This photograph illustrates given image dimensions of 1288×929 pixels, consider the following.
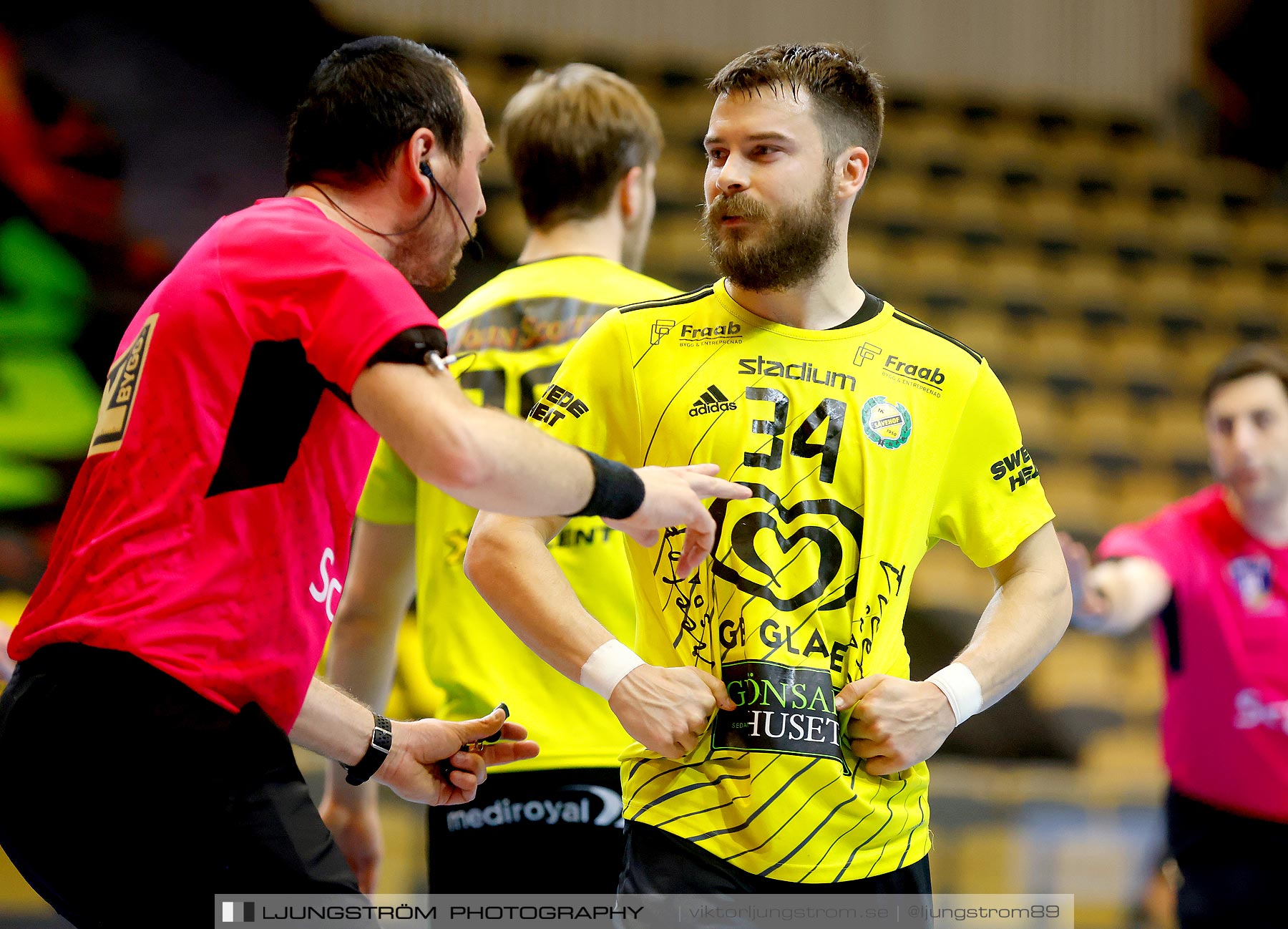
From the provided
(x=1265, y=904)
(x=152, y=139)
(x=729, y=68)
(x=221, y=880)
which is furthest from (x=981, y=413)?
(x=152, y=139)

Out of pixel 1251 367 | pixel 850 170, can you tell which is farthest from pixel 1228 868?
pixel 850 170

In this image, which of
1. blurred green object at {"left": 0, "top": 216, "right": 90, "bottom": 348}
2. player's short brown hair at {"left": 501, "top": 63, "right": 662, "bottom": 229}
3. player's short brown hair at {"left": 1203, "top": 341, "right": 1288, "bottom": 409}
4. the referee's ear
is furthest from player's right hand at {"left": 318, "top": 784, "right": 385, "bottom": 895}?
blurred green object at {"left": 0, "top": 216, "right": 90, "bottom": 348}

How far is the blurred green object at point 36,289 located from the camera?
7.49 m

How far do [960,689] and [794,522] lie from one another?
1.48ft

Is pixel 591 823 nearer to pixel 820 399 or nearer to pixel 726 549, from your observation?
pixel 726 549

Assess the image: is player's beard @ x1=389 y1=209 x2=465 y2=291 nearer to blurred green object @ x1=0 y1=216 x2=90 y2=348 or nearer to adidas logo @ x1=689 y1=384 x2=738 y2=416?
adidas logo @ x1=689 y1=384 x2=738 y2=416

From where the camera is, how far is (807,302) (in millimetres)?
2664

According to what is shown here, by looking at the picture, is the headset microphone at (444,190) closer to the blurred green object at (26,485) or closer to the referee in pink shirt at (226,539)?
the referee in pink shirt at (226,539)

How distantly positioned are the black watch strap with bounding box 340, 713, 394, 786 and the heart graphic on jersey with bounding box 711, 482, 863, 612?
2.51 feet

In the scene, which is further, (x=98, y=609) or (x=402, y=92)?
(x=402, y=92)

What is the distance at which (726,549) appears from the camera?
244cm

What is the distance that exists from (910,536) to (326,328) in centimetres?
120

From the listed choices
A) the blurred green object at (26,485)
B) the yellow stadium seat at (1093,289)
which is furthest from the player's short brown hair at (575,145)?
the yellow stadium seat at (1093,289)

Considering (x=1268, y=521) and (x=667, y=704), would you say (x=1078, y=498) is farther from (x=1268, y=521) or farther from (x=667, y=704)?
(x=667, y=704)
